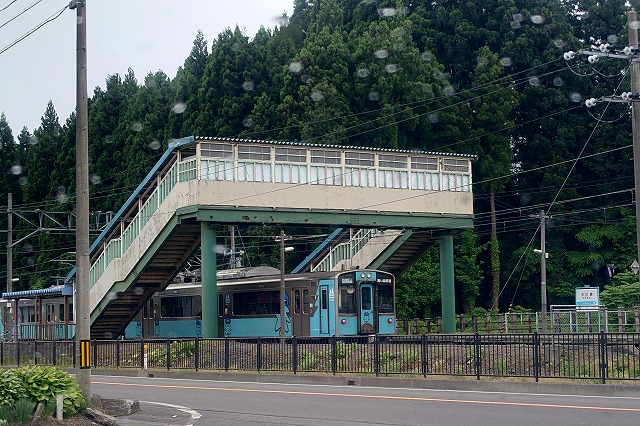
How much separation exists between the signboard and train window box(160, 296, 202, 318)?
16.3m

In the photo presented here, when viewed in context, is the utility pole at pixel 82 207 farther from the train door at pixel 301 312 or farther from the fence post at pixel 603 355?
the train door at pixel 301 312

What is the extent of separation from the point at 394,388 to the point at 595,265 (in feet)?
133

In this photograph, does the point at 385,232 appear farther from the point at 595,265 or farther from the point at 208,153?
the point at 595,265

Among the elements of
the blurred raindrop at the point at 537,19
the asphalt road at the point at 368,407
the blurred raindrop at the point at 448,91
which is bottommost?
the asphalt road at the point at 368,407

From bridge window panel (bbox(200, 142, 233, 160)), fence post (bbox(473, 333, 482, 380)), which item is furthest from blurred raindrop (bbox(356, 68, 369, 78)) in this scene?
fence post (bbox(473, 333, 482, 380))

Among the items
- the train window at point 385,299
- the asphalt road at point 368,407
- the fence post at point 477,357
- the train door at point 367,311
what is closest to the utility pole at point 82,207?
the asphalt road at point 368,407

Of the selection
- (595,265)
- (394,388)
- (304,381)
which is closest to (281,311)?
(304,381)

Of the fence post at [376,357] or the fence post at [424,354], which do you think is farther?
the fence post at [376,357]

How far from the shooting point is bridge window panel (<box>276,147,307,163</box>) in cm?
3841

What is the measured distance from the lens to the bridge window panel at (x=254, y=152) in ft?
123

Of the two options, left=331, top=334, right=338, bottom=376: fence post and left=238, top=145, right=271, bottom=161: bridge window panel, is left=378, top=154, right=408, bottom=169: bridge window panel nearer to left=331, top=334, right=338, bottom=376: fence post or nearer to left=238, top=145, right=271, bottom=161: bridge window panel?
left=238, top=145, right=271, bottom=161: bridge window panel

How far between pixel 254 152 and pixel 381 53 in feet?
86.1

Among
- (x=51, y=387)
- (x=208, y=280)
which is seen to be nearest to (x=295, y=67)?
(x=208, y=280)

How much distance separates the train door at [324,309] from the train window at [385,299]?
2599 mm
